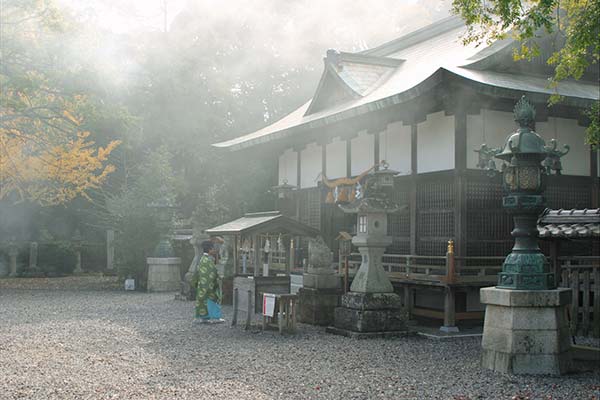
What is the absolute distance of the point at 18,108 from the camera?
17.4 metres

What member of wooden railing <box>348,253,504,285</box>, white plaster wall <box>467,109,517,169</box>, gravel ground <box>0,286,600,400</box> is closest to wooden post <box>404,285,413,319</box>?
wooden railing <box>348,253,504,285</box>

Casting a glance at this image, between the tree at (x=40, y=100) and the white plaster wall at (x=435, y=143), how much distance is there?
397 inches

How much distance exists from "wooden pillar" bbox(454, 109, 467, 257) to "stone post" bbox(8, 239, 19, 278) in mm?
17836

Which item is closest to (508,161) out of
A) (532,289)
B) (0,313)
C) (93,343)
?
(532,289)

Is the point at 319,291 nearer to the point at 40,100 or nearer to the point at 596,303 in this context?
the point at 596,303

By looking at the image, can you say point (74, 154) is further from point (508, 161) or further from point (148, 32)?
point (508, 161)

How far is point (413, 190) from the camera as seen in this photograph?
43.7 ft

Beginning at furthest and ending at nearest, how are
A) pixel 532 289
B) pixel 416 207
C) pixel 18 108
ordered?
pixel 18 108, pixel 416 207, pixel 532 289

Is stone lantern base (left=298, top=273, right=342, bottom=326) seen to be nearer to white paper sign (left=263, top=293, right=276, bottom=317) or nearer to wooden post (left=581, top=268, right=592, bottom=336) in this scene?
white paper sign (left=263, top=293, right=276, bottom=317)

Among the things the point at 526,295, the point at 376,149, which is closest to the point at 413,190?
the point at 376,149

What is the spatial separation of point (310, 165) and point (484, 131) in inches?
244

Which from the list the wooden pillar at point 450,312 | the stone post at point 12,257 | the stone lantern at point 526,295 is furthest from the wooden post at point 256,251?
the stone post at point 12,257

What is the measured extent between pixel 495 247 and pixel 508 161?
4697mm

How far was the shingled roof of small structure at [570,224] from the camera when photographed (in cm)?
869
